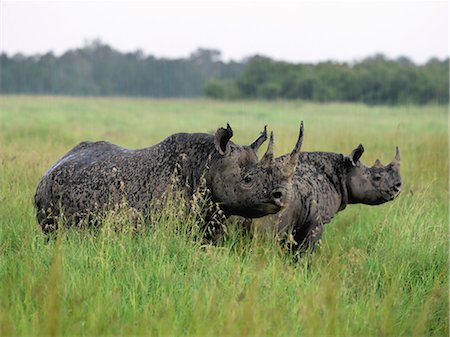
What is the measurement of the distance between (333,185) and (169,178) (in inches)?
70.4

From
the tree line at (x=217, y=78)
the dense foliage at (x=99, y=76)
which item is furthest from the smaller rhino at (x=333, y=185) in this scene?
the dense foliage at (x=99, y=76)

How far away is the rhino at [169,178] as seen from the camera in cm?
545

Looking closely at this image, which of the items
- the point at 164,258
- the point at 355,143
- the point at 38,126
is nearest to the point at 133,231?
the point at 164,258

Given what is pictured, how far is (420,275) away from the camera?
19.2 feet

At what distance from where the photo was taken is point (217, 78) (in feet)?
212

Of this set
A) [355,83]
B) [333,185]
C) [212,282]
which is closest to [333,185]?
[333,185]

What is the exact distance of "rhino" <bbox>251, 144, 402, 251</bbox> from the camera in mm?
6566

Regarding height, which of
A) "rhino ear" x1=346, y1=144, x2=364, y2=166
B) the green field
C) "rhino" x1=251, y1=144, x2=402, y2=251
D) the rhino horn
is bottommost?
the green field

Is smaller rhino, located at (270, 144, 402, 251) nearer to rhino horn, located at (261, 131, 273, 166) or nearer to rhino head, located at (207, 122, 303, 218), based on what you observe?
rhino head, located at (207, 122, 303, 218)

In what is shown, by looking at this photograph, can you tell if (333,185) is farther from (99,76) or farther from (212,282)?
(99,76)

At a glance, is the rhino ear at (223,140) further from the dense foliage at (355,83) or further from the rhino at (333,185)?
the dense foliage at (355,83)

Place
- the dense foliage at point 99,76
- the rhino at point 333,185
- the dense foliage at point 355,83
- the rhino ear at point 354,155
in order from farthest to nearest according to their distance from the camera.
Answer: the dense foliage at point 99,76 < the dense foliage at point 355,83 < the rhino ear at point 354,155 < the rhino at point 333,185

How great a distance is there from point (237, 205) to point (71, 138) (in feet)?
29.2

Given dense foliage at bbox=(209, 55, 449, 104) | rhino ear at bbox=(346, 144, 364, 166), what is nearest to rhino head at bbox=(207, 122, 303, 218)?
rhino ear at bbox=(346, 144, 364, 166)
